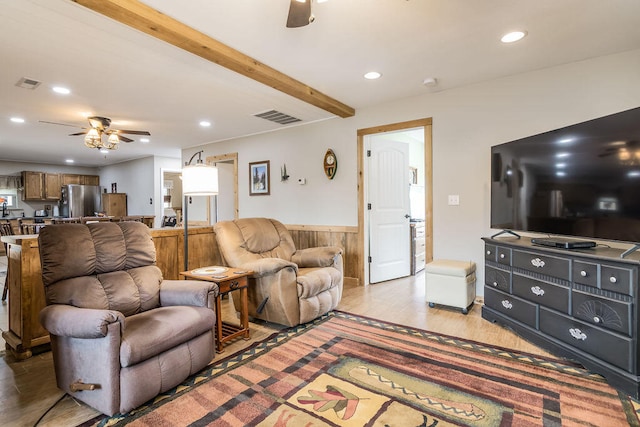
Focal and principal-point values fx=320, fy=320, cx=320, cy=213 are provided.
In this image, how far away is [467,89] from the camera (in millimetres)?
3529

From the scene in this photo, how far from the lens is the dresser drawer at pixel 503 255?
2.76 meters

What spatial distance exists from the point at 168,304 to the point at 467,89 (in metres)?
3.59

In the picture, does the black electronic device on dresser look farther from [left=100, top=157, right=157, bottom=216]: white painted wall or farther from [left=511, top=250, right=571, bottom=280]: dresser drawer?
[left=100, top=157, right=157, bottom=216]: white painted wall

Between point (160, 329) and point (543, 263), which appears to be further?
point (543, 263)

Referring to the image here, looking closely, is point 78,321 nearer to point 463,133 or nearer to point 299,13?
point 299,13

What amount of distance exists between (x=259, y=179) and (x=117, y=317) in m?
4.05


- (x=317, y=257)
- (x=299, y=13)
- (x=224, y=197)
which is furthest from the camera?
(x=224, y=197)

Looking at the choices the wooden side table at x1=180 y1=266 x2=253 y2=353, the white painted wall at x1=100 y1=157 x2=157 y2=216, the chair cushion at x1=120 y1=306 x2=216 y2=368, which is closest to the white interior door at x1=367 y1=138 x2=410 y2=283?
the wooden side table at x1=180 y1=266 x2=253 y2=353

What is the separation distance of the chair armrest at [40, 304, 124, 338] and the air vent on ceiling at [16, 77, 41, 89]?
267cm

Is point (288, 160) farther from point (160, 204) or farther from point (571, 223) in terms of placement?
point (160, 204)

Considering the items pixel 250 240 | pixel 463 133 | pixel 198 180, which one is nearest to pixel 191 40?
pixel 198 180

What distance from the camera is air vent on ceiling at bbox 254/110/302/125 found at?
447 centimetres

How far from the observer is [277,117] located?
466cm

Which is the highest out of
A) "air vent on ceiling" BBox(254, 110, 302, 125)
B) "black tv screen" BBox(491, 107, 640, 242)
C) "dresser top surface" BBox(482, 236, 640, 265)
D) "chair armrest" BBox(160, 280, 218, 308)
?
"air vent on ceiling" BBox(254, 110, 302, 125)
